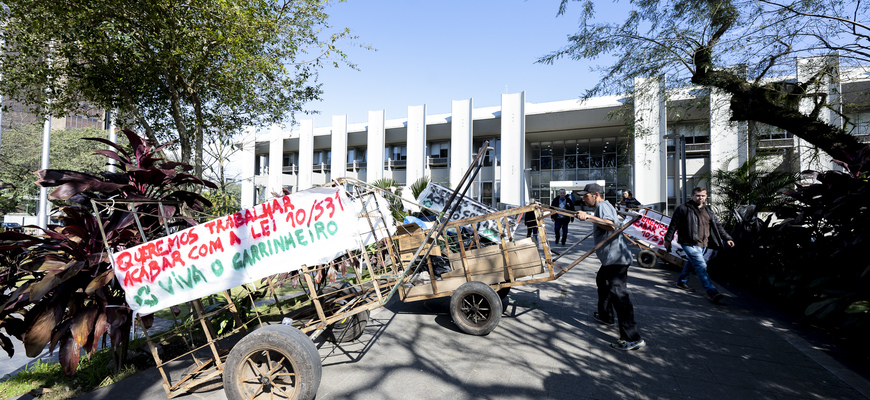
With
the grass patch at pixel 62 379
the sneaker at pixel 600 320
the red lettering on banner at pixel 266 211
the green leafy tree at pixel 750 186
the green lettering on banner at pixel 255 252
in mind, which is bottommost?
the grass patch at pixel 62 379

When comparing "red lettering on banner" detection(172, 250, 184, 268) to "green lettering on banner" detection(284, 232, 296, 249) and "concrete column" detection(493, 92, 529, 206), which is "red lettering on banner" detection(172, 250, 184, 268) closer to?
"green lettering on banner" detection(284, 232, 296, 249)

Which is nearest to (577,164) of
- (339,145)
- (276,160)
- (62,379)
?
(339,145)

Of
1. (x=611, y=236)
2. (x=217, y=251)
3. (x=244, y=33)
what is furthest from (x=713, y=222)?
(x=244, y=33)

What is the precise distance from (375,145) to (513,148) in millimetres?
11596

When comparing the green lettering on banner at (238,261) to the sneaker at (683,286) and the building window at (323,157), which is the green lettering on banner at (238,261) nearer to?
the sneaker at (683,286)

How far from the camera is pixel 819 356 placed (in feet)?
13.1

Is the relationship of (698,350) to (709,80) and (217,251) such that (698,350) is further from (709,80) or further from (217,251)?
(709,80)

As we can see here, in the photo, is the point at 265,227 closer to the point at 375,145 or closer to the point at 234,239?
the point at 234,239

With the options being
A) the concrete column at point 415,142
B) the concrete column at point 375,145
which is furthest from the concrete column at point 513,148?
the concrete column at point 375,145

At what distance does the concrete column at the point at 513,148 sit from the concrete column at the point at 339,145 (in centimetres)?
1400

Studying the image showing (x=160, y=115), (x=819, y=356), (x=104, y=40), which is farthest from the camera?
(x=160, y=115)

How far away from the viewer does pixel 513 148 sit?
88.2 feet

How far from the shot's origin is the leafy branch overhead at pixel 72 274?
2.85 m

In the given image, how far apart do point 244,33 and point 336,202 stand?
18.5 feet
